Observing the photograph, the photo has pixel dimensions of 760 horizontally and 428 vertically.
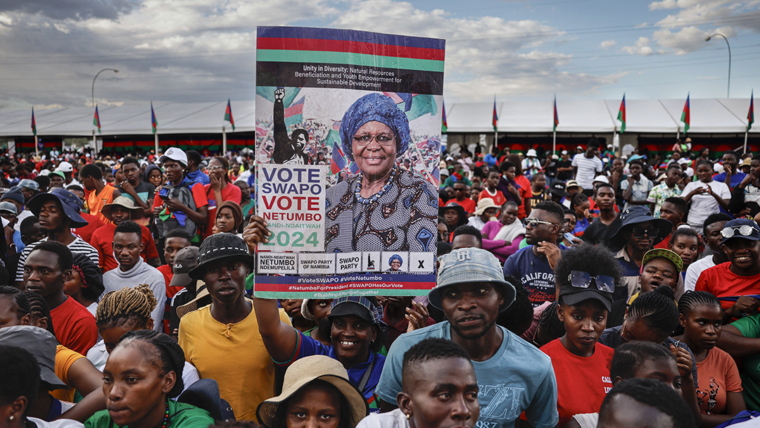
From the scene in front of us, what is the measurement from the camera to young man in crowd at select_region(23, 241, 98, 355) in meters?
3.43

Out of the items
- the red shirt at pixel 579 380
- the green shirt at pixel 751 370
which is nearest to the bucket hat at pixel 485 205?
the green shirt at pixel 751 370

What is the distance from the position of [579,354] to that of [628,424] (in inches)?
38.4

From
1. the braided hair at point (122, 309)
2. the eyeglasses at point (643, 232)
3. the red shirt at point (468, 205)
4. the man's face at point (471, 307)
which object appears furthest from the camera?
the red shirt at point (468, 205)

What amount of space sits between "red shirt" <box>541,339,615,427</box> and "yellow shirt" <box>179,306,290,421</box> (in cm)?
162

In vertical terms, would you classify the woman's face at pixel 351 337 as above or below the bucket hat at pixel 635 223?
below

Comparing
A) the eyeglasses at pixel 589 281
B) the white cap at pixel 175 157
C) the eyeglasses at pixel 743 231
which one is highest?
the white cap at pixel 175 157

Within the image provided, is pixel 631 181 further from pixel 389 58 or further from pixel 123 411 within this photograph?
pixel 123 411

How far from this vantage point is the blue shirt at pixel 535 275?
430cm

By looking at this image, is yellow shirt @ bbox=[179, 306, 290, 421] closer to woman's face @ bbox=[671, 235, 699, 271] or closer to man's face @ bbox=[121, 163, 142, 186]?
woman's face @ bbox=[671, 235, 699, 271]

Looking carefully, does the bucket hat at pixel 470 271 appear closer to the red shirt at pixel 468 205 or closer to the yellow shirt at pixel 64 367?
the yellow shirt at pixel 64 367

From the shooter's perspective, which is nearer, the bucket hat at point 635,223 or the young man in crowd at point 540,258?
the young man in crowd at point 540,258

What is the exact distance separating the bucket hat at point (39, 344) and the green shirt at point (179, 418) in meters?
0.27

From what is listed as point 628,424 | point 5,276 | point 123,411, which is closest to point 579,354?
point 628,424

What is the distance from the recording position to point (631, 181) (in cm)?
987
